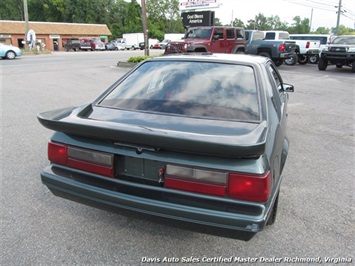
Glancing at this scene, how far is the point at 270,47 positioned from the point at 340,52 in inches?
138

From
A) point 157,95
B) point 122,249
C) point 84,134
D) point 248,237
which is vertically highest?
point 157,95

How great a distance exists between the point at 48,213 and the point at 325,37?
24657 millimetres

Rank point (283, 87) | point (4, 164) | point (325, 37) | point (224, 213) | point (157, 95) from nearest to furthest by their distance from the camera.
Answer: point (224, 213) → point (157, 95) → point (4, 164) → point (283, 87) → point (325, 37)

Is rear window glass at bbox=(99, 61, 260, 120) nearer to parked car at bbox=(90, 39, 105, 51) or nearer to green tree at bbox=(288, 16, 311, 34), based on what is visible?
parked car at bbox=(90, 39, 105, 51)

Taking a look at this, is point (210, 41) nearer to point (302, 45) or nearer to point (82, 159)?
point (302, 45)

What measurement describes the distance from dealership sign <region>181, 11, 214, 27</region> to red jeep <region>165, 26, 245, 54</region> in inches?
216

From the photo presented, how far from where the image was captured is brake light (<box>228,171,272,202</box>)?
2.03 metres

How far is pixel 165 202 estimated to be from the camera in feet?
7.14

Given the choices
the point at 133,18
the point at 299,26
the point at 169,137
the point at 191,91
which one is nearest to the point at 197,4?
the point at 191,91

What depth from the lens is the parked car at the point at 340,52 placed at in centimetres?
1564

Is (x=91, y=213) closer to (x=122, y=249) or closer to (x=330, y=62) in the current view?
(x=122, y=249)

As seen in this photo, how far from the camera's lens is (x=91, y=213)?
3074mm

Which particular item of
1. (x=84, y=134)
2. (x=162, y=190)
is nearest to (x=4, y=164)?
(x=84, y=134)

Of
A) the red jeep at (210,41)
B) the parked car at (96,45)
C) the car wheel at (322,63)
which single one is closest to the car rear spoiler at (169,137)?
the red jeep at (210,41)
